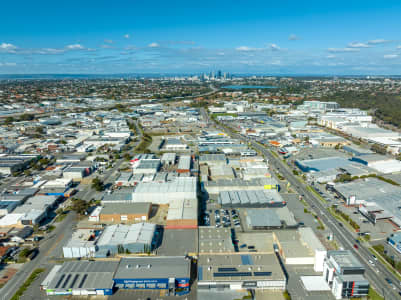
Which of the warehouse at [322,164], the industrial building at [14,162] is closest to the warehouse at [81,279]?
the industrial building at [14,162]

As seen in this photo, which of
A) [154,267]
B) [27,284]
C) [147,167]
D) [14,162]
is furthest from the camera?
[14,162]

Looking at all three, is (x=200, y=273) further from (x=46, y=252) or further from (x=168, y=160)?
(x=168, y=160)

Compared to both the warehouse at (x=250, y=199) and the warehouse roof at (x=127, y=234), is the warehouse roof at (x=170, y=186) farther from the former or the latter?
the warehouse roof at (x=127, y=234)

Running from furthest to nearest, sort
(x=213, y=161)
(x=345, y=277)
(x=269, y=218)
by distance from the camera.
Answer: (x=213, y=161)
(x=269, y=218)
(x=345, y=277)

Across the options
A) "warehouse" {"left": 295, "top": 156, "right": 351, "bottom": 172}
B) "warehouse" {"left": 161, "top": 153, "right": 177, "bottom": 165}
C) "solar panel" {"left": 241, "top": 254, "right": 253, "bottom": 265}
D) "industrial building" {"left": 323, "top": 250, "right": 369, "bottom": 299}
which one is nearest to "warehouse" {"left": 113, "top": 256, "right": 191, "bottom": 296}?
"solar panel" {"left": 241, "top": 254, "right": 253, "bottom": 265}

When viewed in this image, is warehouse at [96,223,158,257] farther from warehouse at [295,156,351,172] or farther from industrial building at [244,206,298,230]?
warehouse at [295,156,351,172]

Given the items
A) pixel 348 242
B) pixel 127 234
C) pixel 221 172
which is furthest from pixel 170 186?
pixel 348 242
